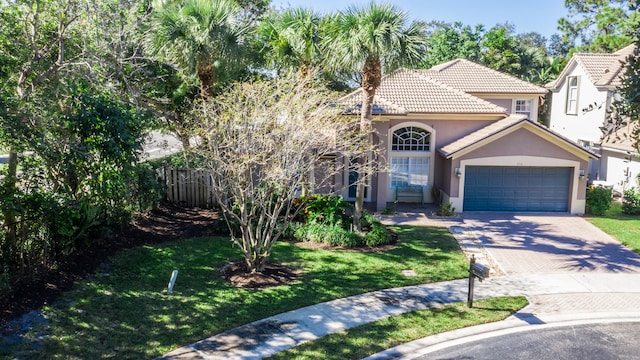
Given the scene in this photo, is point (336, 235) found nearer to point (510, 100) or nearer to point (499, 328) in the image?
point (499, 328)

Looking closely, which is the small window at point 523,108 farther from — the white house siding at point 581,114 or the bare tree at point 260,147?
the bare tree at point 260,147

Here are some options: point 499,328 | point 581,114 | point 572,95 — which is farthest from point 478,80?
point 499,328

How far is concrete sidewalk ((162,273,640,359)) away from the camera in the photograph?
30.9 feet

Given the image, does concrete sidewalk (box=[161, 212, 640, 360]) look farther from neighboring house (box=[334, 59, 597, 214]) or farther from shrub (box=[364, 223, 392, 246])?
neighboring house (box=[334, 59, 597, 214])

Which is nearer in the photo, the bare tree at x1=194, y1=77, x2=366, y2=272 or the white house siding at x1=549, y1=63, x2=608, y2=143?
the bare tree at x1=194, y1=77, x2=366, y2=272

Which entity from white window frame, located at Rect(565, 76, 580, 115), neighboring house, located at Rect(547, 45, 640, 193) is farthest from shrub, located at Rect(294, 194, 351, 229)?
white window frame, located at Rect(565, 76, 580, 115)

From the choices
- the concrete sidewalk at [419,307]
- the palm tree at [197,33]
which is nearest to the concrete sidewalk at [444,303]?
the concrete sidewalk at [419,307]

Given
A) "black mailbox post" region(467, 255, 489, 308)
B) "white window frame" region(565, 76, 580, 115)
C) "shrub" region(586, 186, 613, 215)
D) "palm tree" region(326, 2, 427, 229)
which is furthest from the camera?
"white window frame" region(565, 76, 580, 115)

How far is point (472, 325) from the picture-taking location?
10.7m

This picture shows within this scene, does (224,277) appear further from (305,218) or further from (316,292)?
(305,218)

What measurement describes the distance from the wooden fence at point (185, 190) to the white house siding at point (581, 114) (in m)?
19.1

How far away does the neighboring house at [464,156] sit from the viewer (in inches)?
822

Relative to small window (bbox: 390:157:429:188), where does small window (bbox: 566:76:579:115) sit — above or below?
above

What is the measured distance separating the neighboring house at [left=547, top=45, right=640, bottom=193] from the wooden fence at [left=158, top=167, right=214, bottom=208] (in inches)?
744
